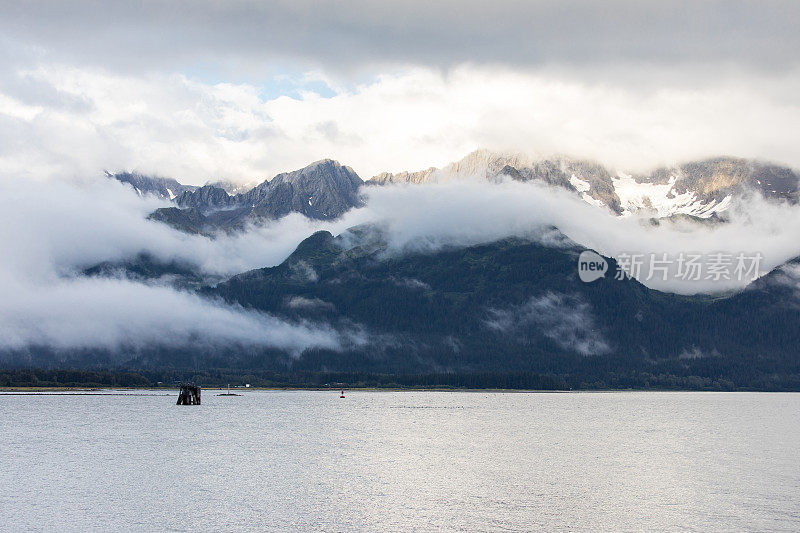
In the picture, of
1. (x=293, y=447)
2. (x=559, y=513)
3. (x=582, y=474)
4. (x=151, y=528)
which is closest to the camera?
(x=151, y=528)

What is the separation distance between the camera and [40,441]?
195000 mm

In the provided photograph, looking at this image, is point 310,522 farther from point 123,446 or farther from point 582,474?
point 123,446

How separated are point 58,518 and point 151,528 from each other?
44.5ft

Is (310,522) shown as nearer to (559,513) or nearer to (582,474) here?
(559,513)

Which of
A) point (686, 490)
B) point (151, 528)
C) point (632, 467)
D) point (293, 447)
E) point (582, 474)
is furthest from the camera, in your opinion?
point (293, 447)

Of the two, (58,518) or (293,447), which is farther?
(293,447)

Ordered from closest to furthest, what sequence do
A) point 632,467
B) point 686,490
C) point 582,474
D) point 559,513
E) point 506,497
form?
point 559,513 → point 506,497 → point 686,490 → point 582,474 → point 632,467

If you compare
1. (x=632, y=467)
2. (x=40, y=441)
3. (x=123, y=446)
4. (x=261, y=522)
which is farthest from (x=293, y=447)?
(x=261, y=522)

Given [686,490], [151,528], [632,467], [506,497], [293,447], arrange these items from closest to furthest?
[151,528], [506,497], [686,490], [632,467], [293,447]

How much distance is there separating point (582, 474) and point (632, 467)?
47.0 feet

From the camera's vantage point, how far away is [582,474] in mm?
141875

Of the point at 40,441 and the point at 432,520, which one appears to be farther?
the point at 40,441

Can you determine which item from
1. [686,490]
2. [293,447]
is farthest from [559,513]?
[293,447]

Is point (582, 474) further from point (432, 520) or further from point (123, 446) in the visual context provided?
point (123, 446)
